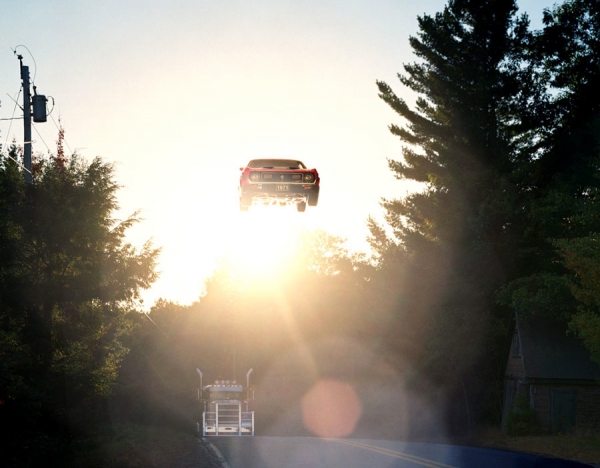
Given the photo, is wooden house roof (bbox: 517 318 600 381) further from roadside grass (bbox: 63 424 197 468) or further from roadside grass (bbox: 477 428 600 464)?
roadside grass (bbox: 63 424 197 468)

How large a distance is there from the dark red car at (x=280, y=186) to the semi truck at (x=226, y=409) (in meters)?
20.1

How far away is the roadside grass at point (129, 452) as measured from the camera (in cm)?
2178

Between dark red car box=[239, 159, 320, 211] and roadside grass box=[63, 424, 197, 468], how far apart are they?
835 centimetres

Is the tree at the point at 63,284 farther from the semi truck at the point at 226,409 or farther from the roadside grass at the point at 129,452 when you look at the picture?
the semi truck at the point at 226,409

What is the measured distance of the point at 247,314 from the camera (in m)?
92.8

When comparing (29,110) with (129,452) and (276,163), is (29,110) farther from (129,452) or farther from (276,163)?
(129,452)

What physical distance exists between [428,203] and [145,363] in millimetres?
22039

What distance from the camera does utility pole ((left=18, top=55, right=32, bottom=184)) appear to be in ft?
85.7

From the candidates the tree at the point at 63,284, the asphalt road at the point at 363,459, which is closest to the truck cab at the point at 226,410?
the tree at the point at 63,284

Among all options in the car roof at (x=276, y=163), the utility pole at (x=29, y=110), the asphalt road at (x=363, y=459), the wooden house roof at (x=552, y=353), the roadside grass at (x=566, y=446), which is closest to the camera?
the asphalt road at (x=363, y=459)

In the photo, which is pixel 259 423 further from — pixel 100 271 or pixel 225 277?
pixel 225 277

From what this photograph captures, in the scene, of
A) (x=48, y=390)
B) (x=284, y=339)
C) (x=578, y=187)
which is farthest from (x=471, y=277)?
(x=284, y=339)

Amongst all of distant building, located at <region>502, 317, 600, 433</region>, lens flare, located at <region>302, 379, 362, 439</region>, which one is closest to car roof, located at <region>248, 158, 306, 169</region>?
distant building, located at <region>502, 317, 600, 433</region>

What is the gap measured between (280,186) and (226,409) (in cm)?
2164
